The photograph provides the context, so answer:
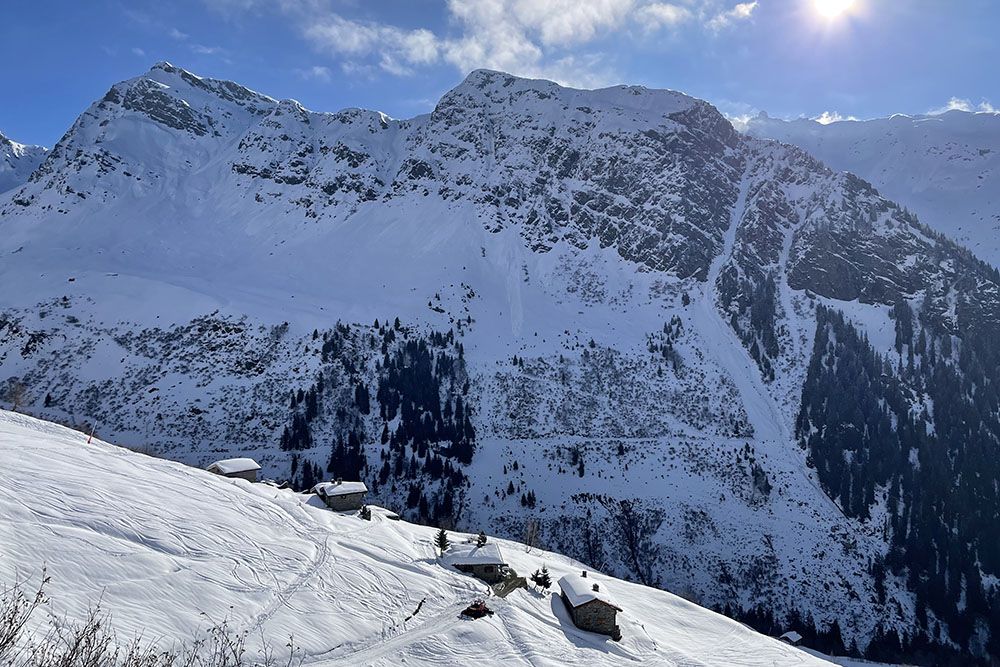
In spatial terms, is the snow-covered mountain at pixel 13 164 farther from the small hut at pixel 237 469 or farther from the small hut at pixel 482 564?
the small hut at pixel 482 564

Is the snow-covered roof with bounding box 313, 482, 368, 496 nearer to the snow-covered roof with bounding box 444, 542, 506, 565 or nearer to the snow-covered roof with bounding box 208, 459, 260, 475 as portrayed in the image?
the snow-covered roof with bounding box 208, 459, 260, 475

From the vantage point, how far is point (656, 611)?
109 ft

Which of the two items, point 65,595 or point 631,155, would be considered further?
point 631,155

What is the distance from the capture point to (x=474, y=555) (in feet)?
100

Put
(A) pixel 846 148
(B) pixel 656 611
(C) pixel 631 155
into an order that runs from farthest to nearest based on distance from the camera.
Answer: (A) pixel 846 148
(C) pixel 631 155
(B) pixel 656 611

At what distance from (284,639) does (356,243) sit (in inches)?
4112

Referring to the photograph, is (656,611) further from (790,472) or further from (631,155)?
(631,155)

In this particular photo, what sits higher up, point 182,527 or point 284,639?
point 182,527

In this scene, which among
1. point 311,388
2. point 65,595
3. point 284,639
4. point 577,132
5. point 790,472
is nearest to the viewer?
point 65,595

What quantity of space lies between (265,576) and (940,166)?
209 m

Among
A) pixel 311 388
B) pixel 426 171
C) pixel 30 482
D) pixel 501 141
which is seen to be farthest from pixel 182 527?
pixel 501 141

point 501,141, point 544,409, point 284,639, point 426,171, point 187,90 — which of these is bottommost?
point 284,639

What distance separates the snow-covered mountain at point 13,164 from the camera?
6997 inches

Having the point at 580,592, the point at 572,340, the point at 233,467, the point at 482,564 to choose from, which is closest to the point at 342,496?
the point at 233,467
